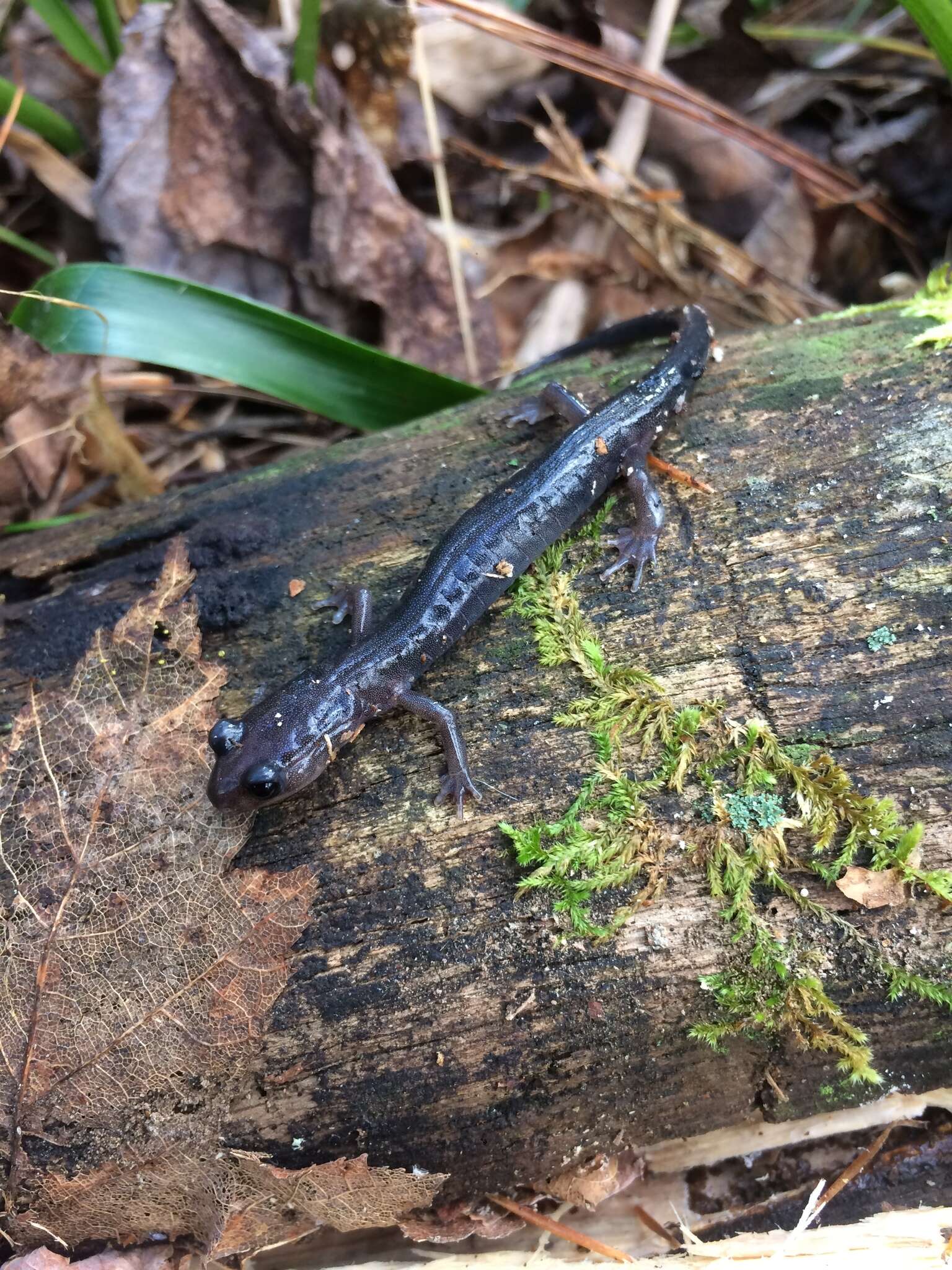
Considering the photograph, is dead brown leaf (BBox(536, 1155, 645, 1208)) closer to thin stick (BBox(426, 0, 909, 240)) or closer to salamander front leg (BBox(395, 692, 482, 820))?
salamander front leg (BBox(395, 692, 482, 820))

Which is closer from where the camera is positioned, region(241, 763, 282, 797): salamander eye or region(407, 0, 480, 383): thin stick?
region(241, 763, 282, 797): salamander eye

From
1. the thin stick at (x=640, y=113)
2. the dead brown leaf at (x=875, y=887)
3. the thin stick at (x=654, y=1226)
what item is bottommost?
the thin stick at (x=654, y=1226)

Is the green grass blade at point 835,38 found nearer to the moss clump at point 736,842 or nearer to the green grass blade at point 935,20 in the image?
the green grass blade at point 935,20

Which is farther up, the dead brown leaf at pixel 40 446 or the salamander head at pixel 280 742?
the dead brown leaf at pixel 40 446

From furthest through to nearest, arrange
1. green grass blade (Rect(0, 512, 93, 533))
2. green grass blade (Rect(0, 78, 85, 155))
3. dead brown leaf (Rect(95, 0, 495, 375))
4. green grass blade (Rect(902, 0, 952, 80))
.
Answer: dead brown leaf (Rect(95, 0, 495, 375)), green grass blade (Rect(0, 78, 85, 155)), green grass blade (Rect(0, 512, 93, 533)), green grass blade (Rect(902, 0, 952, 80))

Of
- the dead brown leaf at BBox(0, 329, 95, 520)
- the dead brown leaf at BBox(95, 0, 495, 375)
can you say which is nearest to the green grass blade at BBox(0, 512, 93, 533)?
the dead brown leaf at BBox(0, 329, 95, 520)

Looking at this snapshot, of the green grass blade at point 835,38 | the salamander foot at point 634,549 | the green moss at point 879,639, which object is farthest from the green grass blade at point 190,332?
the green grass blade at point 835,38

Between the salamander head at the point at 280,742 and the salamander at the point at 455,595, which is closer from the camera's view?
the salamander head at the point at 280,742
